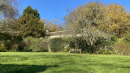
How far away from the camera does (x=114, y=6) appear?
27.1 metres

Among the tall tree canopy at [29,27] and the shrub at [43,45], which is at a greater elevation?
the tall tree canopy at [29,27]

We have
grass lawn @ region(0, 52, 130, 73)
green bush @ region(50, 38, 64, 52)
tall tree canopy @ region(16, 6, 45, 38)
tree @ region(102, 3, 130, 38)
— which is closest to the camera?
grass lawn @ region(0, 52, 130, 73)

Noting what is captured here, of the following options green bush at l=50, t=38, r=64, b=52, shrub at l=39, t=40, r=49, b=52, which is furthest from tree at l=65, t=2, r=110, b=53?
shrub at l=39, t=40, r=49, b=52

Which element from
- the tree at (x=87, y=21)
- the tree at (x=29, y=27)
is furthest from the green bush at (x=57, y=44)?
the tree at (x=29, y=27)

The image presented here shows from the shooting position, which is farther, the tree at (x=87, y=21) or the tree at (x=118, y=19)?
the tree at (x=118, y=19)

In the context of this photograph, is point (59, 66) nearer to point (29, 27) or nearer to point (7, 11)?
point (7, 11)

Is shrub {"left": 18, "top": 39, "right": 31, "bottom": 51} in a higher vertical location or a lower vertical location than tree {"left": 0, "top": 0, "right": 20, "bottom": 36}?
lower

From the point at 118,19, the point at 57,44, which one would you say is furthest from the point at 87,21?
the point at 118,19

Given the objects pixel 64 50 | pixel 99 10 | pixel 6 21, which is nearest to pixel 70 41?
pixel 64 50

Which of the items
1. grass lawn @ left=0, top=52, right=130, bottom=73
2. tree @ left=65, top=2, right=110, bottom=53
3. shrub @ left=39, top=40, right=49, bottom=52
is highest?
tree @ left=65, top=2, right=110, bottom=53

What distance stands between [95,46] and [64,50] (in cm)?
563

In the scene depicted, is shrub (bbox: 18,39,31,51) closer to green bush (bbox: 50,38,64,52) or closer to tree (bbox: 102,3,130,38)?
green bush (bbox: 50,38,64,52)

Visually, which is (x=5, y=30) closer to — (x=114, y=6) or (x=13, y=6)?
(x=13, y=6)

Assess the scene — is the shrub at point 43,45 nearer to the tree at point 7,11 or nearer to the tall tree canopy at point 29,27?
the tree at point 7,11
